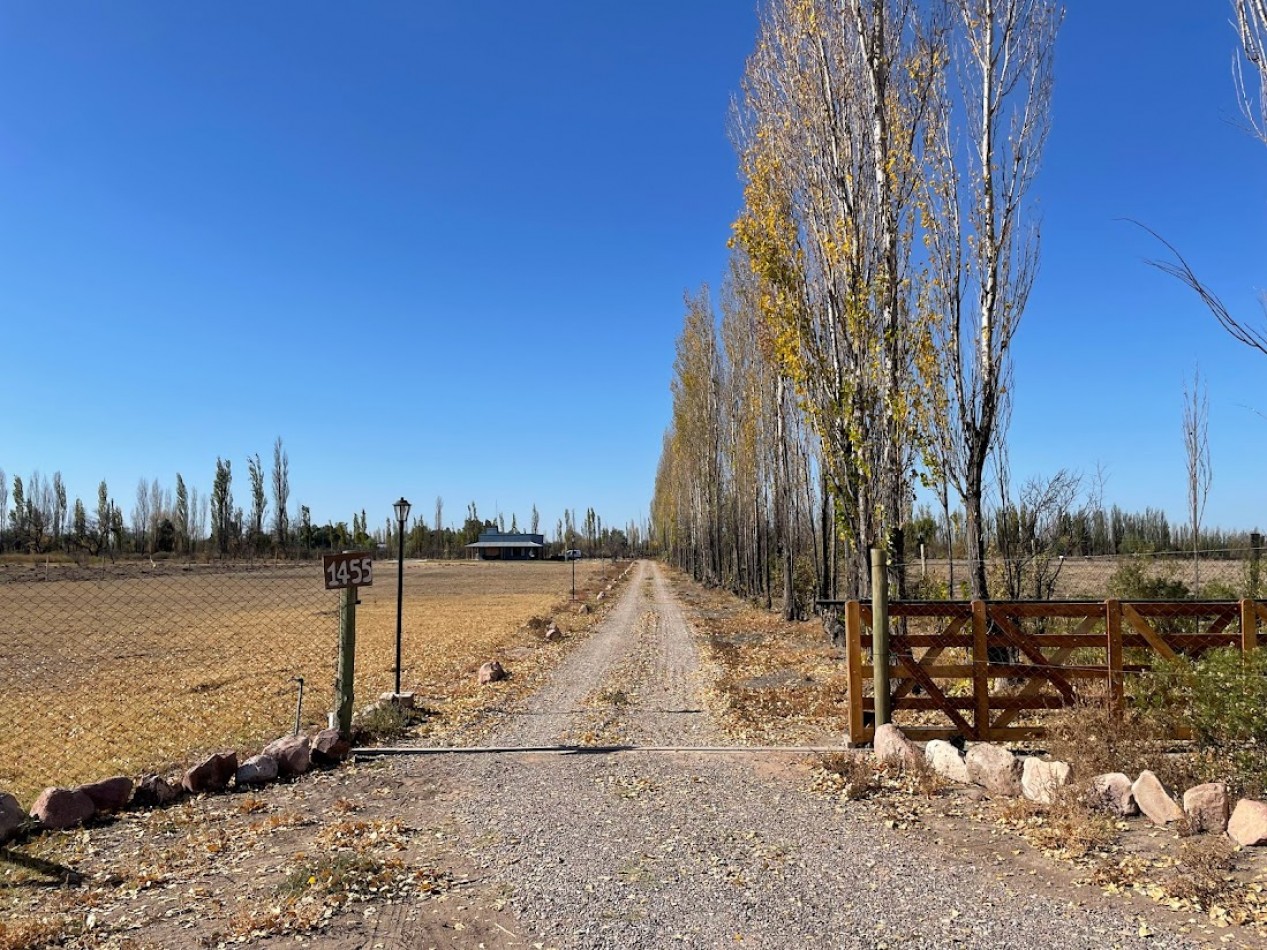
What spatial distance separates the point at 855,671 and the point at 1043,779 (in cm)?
194

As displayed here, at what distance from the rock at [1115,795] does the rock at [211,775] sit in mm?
6615

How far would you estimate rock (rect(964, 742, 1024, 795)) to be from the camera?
579cm

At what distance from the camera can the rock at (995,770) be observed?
5.79 m

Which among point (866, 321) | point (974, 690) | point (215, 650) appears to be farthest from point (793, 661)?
point (215, 650)

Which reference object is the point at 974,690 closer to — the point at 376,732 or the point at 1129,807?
the point at 1129,807

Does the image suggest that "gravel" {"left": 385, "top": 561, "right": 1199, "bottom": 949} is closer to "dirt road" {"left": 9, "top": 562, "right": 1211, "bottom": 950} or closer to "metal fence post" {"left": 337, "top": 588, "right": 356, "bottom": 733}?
"dirt road" {"left": 9, "top": 562, "right": 1211, "bottom": 950}

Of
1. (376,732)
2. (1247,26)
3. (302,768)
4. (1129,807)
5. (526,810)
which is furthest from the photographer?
(376,732)

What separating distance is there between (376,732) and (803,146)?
10.8 metres

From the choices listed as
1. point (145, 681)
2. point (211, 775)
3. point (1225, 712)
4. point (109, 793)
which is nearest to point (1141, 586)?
point (1225, 712)

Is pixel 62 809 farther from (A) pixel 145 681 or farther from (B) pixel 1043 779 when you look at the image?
(A) pixel 145 681

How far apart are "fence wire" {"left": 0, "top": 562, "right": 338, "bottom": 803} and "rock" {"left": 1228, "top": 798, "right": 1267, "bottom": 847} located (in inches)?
331

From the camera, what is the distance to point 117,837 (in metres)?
5.57

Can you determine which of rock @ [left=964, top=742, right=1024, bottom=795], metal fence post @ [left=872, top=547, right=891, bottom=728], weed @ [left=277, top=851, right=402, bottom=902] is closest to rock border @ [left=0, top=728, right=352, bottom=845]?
weed @ [left=277, top=851, right=402, bottom=902]

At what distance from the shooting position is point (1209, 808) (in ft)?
15.6
